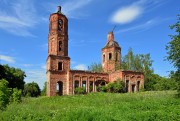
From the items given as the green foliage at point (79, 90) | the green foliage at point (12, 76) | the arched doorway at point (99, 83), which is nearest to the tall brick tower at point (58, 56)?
the green foliage at point (79, 90)

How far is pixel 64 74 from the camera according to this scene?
138 feet

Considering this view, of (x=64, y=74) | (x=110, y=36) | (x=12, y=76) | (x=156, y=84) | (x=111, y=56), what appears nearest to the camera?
(x=64, y=74)

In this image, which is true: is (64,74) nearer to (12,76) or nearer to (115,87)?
(115,87)

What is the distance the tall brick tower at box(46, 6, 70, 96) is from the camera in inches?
1610

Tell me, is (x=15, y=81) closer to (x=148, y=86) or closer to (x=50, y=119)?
(x=148, y=86)

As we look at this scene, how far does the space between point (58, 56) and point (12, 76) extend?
13306mm

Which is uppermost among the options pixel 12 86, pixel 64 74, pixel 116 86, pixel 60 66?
pixel 60 66

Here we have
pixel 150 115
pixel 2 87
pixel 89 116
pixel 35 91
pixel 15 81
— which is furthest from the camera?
pixel 35 91

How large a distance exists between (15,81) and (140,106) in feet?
116

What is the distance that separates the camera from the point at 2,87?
2228cm

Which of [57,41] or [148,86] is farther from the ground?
[57,41]

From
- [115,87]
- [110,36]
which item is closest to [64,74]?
[115,87]

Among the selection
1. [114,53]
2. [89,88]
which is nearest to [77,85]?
[89,88]

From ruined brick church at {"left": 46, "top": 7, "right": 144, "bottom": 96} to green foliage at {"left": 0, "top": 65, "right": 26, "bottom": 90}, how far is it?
9533 mm
